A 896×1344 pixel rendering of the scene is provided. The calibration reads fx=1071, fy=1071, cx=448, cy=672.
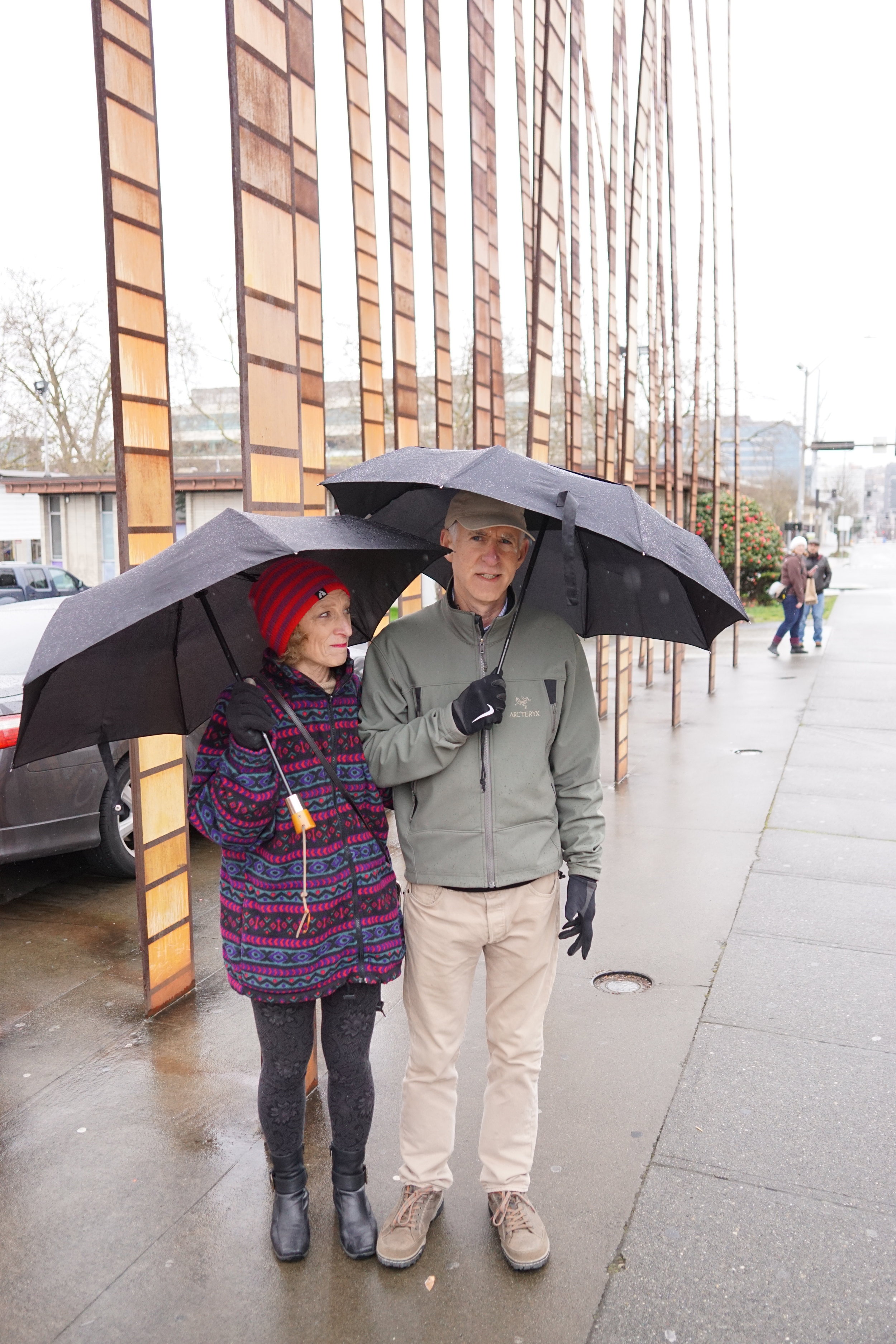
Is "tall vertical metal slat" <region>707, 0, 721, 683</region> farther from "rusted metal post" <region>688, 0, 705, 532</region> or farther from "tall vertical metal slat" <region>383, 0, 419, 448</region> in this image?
"tall vertical metal slat" <region>383, 0, 419, 448</region>

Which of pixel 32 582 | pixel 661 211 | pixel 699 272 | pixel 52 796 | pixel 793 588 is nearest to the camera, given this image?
pixel 52 796

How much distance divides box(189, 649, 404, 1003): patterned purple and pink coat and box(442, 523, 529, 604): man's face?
36cm

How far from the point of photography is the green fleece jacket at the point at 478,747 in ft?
8.45

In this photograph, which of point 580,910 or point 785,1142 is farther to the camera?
point 785,1142

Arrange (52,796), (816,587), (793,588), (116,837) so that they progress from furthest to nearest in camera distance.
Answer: (816,587)
(793,588)
(116,837)
(52,796)

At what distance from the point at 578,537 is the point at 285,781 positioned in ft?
3.34

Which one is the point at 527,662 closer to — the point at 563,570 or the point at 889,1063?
the point at 563,570

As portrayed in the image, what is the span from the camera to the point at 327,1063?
2691mm

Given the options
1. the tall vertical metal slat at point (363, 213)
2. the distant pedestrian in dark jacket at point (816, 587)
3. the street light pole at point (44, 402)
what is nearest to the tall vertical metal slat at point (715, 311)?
the distant pedestrian in dark jacket at point (816, 587)

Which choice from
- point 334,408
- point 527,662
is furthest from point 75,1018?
point 334,408

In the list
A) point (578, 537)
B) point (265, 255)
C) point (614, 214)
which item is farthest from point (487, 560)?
point (614, 214)

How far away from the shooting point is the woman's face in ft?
8.00

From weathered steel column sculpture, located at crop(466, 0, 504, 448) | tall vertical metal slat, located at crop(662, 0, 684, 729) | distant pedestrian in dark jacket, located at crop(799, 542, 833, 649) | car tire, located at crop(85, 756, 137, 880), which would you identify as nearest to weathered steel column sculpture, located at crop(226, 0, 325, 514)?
weathered steel column sculpture, located at crop(466, 0, 504, 448)

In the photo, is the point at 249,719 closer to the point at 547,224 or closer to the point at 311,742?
the point at 311,742
